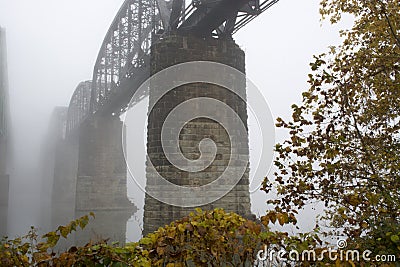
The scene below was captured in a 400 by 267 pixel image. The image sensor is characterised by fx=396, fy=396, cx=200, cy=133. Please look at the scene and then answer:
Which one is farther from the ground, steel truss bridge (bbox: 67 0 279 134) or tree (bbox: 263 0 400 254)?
steel truss bridge (bbox: 67 0 279 134)

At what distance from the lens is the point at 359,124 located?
14.5 ft

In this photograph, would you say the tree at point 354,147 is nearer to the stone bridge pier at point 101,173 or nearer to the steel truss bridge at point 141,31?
the steel truss bridge at point 141,31

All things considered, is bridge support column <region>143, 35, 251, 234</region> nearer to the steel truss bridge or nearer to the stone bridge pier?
the steel truss bridge

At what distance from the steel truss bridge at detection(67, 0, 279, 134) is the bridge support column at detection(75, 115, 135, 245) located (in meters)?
2.16

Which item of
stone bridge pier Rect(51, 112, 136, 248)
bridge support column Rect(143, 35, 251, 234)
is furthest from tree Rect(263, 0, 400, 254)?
stone bridge pier Rect(51, 112, 136, 248)

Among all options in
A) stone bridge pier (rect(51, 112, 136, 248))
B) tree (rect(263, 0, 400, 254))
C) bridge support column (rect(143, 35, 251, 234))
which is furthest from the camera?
stone bridge pier (rect(51, 112, 136, 248))

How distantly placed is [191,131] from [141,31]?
15.1m

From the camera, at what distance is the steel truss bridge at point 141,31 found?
13969 millimetres

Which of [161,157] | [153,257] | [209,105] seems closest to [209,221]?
[153,257]

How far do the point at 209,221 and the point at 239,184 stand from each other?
1018 cm

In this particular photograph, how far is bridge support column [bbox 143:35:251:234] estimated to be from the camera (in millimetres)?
13117

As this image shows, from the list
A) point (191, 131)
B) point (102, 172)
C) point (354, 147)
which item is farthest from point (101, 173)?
point (354, 147)

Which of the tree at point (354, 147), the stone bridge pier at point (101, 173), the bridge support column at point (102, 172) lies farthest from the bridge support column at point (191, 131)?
the bridge support column at point (102, 172)

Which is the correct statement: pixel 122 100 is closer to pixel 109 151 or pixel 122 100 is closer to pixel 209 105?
pixel 109 151
